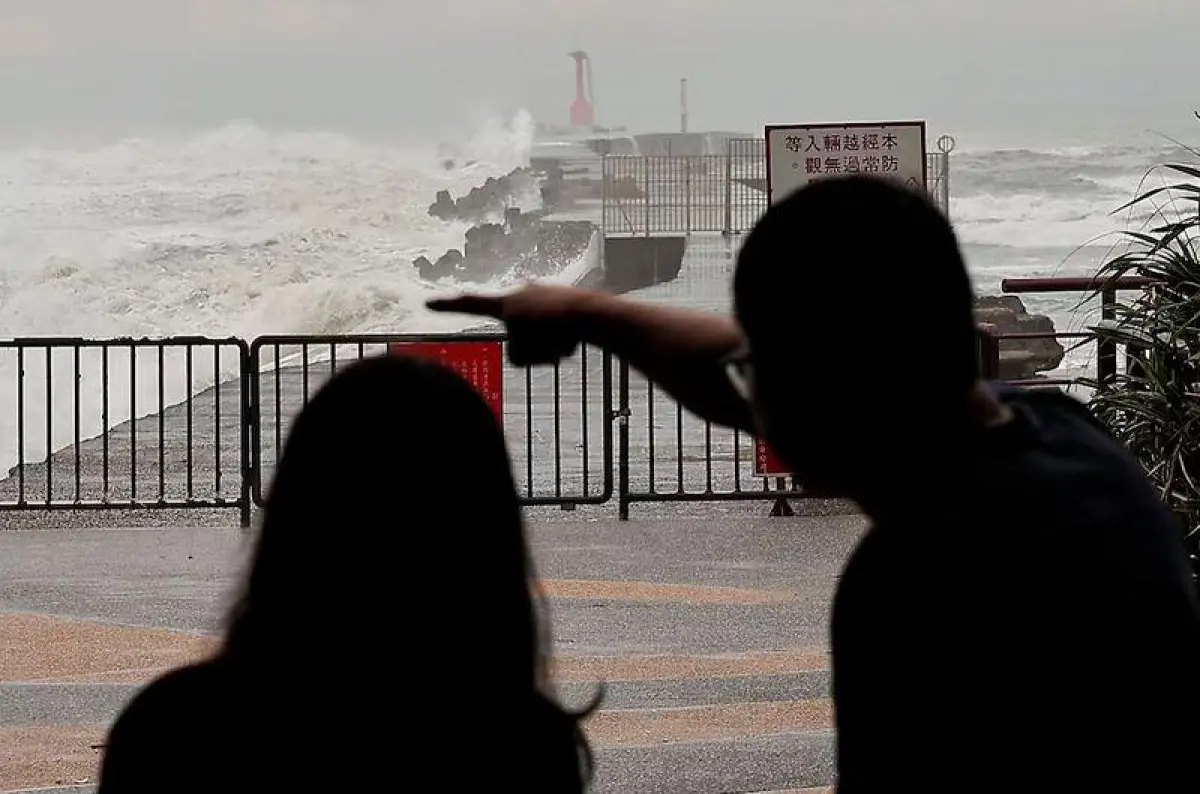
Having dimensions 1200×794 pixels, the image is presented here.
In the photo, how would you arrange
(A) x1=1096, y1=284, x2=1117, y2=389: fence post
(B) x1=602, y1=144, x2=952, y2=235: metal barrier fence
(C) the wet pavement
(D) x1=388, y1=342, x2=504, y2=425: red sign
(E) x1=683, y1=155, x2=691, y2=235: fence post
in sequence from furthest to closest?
(E) x1=683, y1=155, x2=691, y2=235: fence post → (B) x1=602, y1=144, x2=952, y2=235: metal barrier fence → (D) x1=388, y1=342, x2=504, y2=425: red sign → (A) x1=1096, y1=284, x2=1117, y2=389: fence post → (C) the wet pavement

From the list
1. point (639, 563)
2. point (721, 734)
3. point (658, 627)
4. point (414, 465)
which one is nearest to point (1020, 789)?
point (414, 465)

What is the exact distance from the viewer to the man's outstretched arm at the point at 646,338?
199 cm

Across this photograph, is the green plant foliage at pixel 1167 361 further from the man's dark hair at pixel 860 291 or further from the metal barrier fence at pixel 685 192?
the metal barrier fence at pixel 685 192

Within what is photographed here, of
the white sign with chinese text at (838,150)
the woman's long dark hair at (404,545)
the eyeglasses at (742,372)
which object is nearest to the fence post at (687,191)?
the white sign with chinese text at (838,150)

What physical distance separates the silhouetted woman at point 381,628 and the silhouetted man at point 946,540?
277mm

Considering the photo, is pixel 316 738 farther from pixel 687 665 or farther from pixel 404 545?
pixel 687 665

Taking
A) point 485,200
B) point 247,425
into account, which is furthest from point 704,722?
point 485,200

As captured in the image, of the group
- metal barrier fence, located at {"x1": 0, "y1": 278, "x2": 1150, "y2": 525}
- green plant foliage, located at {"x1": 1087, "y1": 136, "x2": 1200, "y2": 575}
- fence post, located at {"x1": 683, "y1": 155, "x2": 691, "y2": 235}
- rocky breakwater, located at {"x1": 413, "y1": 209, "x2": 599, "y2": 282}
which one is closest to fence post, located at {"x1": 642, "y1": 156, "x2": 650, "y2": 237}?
fence post, located at {"x1": 683, "y1": 155, "x2": 691, "y2": 235}

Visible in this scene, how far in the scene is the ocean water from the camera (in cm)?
3412

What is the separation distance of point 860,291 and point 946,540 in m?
0.23

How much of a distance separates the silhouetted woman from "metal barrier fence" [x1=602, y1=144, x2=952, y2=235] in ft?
79.5

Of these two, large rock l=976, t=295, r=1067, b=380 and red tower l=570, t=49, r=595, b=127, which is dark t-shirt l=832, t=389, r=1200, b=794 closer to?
large rock l=976, t=295, r=1067, b=380

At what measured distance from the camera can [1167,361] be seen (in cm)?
643

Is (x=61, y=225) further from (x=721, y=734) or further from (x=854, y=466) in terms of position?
(x=854, y=466)
